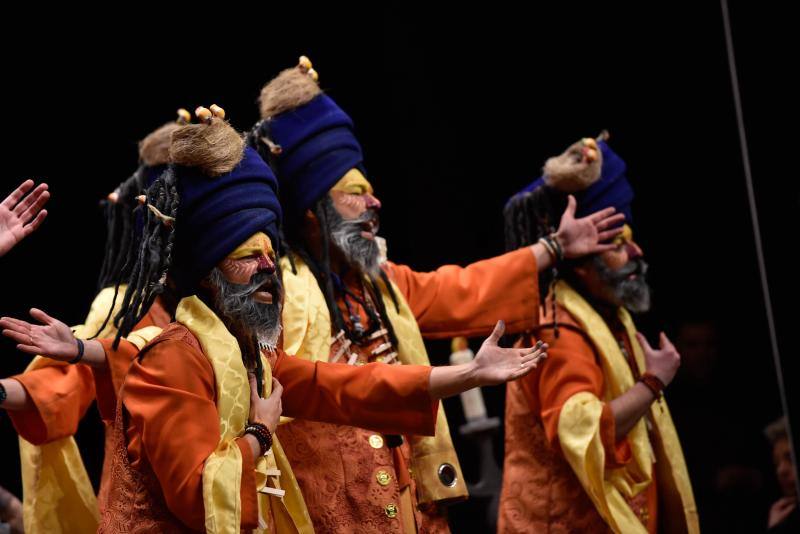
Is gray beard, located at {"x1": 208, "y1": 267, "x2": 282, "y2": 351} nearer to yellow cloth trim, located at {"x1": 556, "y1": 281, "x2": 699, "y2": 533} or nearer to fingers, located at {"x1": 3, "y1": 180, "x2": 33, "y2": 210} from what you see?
fingers, located at {"x1": 3, "y1": 180, "x2": 33, "y2": 210}

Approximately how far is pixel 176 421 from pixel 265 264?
1.48ft

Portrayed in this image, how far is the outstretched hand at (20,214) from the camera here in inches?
109

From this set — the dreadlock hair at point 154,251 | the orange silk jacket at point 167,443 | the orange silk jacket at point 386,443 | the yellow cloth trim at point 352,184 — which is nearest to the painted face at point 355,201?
the yellow cloth trim at point 352,184

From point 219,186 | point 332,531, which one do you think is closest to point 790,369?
point 332,531

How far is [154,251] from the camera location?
2.69 metres

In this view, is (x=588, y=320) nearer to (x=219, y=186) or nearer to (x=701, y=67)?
(x=219, y=186)

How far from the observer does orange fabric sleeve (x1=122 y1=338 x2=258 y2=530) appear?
2.44m

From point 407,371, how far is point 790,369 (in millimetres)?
1575

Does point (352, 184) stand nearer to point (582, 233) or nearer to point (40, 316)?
point (582, 233)

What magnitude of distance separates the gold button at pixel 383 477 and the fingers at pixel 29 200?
1.08m

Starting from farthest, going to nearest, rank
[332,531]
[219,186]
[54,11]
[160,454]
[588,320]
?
1. [54,11]
2. [588,320]
3. [332,531]
4. [219,186]
5. [160,454]

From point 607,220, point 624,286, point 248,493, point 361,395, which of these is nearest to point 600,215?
point 607,220

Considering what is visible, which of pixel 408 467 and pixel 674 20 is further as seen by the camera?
pixel 674 20

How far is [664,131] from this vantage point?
5.09 m
